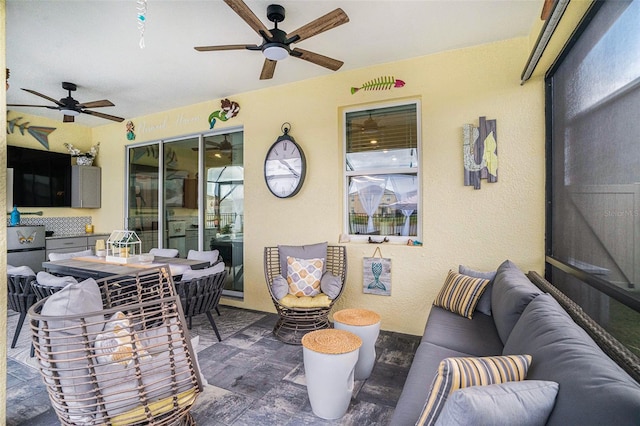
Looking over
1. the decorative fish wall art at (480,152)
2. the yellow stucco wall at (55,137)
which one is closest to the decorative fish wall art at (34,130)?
the yellow stucco wall at (55,137)

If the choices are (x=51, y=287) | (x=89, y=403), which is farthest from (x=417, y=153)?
(x=51, y=287)

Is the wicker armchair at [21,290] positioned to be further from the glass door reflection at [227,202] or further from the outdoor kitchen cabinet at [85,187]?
the outdoor kitchen cabinet at [85,187]

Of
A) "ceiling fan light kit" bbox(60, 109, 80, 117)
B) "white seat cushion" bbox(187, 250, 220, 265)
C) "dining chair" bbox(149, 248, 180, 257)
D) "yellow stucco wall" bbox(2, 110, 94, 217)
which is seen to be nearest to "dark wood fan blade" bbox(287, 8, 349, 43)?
"white seat cushion" bbox(187, 250, 220, 265)

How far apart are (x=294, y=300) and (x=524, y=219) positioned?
235 centimetres

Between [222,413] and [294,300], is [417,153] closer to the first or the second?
[294,300]

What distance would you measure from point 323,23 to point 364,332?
7.49 feet

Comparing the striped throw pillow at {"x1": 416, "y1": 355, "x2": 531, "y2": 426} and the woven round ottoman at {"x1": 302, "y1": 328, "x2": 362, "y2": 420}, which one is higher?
the striped throw pillow at {"x1": 416, "y1": 355, "x2": 531, "y2": 426}

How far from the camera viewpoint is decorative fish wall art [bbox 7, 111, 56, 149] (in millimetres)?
5090

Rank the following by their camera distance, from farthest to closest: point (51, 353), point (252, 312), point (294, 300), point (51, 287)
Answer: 1. point (252, 312)
2. point (294, 300)
3. point (51, 287)
4. point (51, 353)

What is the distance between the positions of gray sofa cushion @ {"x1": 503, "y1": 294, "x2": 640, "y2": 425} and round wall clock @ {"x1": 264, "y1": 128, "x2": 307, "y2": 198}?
292cm

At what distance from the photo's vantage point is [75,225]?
19.4ft

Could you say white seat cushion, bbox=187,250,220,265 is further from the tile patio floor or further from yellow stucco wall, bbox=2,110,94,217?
yellow stucco wall, bbox=2,110,94,217

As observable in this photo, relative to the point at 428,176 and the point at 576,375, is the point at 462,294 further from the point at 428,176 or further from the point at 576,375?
the point at 576,375

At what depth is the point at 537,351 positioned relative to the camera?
4.13ft
